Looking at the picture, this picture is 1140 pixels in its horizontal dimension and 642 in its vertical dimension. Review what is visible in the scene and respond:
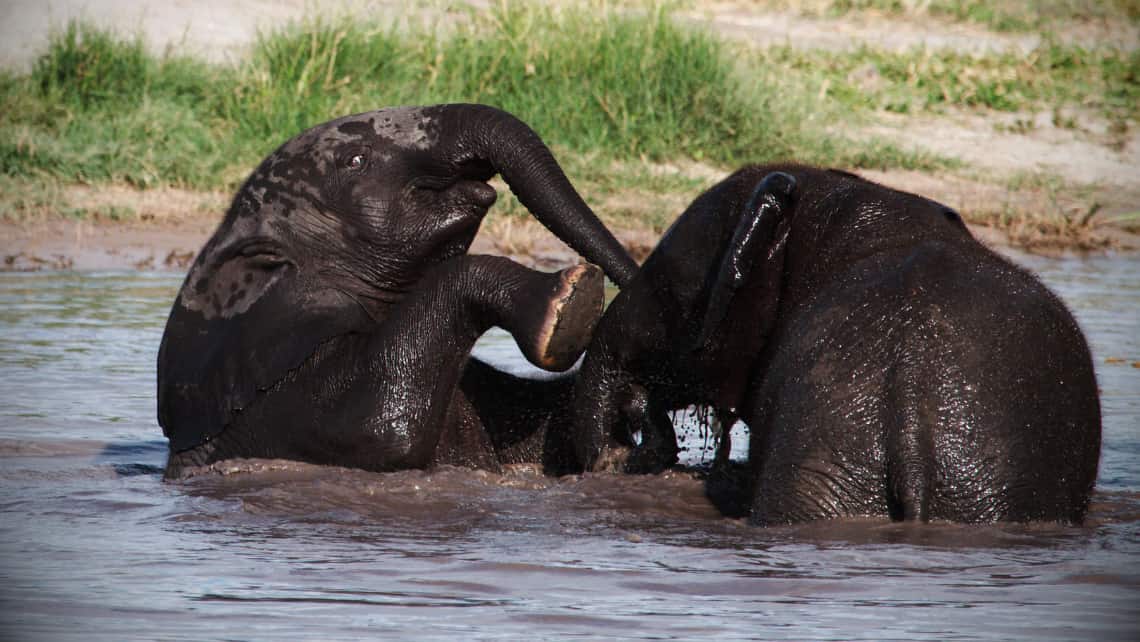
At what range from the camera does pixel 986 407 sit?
400cm

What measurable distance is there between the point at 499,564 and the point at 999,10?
15.9m

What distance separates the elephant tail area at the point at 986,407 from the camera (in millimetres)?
3996

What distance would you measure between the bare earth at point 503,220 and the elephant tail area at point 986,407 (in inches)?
242

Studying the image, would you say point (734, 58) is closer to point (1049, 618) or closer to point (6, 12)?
point (6, 12)

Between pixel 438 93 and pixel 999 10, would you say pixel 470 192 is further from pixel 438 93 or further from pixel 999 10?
pixel 999 10

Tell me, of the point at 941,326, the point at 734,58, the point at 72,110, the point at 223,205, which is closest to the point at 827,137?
the point at 734,58

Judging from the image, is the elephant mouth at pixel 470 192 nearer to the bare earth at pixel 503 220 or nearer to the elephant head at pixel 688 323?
the elephant head at pixel 688 323

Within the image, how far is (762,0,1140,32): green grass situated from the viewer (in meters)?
18.1

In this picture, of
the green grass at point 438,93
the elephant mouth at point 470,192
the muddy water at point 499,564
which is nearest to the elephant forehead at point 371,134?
the elephant mouth at point 470,192

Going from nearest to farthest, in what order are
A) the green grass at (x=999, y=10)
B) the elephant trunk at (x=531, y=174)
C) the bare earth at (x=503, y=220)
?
the elephant trunk at (x=531, y=174)
the bare earth at (x=503, y=220)
the green grass at (x=999, y=10)

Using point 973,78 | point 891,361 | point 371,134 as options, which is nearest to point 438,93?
point 973,78

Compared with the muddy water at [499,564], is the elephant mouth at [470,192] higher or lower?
higher

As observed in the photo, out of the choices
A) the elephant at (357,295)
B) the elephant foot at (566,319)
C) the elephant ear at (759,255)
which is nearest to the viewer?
the elephant ear at (759,255)

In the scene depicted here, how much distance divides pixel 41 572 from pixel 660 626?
1.62m
